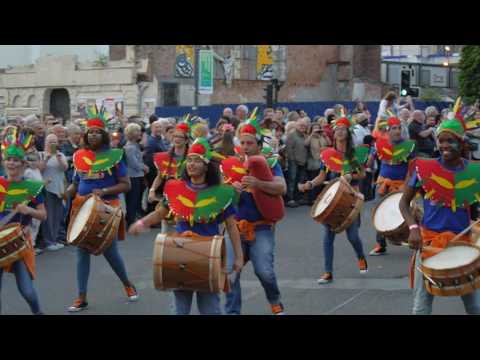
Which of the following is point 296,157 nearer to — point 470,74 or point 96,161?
point 96,161

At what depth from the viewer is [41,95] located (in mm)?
36500

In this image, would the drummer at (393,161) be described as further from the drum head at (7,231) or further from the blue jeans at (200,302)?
the drum head at (7,231)

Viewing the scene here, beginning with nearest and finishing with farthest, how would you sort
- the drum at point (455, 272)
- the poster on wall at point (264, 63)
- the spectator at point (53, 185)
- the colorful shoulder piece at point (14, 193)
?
the drum at point (455, 272) → the colorful shoulder piece at point (14, 193) → the spectator at point (53, 185) → the poster on wall at point (264, 63)

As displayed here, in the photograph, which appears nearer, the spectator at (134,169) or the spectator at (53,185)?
the spectator at (53,185)

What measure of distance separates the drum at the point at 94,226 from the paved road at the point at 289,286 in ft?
2.46

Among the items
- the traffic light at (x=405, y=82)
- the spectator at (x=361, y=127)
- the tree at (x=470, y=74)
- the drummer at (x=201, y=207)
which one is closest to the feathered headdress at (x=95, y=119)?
the drummer at (x=201, y=207)

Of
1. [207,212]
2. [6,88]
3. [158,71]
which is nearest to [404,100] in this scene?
[158,71]

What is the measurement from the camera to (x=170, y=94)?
3569 centimetres

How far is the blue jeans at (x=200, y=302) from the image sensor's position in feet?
19.3

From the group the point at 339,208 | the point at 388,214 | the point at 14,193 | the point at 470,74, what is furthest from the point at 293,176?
the point at 470,74

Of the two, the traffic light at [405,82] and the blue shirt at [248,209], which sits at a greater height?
the traffic light at [405,82]

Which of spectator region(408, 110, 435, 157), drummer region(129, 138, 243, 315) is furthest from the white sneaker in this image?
spectator region(408, 110, 435, 157)

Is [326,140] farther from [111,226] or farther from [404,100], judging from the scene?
[111,226]

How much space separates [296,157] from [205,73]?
10379 mm
